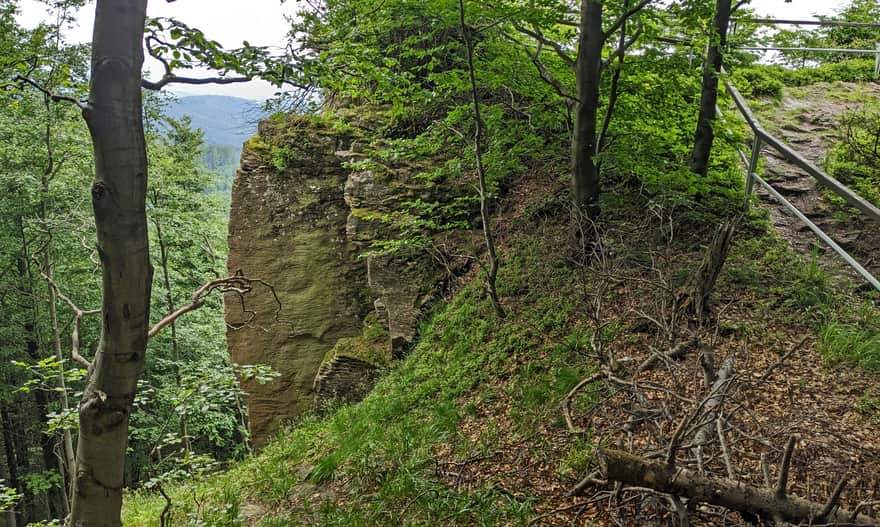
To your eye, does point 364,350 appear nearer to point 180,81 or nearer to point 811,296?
point 811,296

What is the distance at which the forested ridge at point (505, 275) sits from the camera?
264 cm

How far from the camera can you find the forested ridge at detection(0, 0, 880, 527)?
2.64 meters

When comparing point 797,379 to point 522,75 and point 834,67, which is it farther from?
point 834,67

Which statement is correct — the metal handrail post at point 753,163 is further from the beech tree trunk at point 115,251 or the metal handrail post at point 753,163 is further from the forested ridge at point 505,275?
the beech tree trunk at point 115,251

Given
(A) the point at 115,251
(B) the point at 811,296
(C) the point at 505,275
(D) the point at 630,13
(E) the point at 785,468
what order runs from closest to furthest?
1. (E) the point at 785,468
2. (A) the point at 115,251
3. (B) the point at 811,296
4. (D) the point at 630,13
5. (C) the point at 505,275

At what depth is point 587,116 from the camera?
6652mm

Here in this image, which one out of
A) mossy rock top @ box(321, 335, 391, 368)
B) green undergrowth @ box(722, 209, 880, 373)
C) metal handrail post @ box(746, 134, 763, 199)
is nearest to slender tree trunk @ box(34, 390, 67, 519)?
mossy rock top @ box(321, 335, 391, 368)

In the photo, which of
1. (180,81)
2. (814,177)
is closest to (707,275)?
(814,177)

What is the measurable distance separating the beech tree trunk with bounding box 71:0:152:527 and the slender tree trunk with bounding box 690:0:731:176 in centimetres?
609

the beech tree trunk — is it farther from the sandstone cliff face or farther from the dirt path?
the sandstone cliff face

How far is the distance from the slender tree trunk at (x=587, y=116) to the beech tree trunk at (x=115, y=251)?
4.94m

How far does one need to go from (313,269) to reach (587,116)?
272 inches

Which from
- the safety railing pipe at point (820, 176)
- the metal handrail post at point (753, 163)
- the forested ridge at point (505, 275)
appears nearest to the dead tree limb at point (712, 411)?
the forested ridge at point (505, 275)

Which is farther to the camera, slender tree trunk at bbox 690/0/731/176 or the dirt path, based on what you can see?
slender tree trunk at bbox 690/0/731/176
